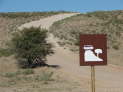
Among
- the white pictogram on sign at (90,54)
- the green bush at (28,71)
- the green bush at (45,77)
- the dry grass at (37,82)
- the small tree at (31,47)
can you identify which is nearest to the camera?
the white pictogram on sign at (90,54)

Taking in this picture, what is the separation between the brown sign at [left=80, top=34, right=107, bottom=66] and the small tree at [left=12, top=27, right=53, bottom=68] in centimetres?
1804

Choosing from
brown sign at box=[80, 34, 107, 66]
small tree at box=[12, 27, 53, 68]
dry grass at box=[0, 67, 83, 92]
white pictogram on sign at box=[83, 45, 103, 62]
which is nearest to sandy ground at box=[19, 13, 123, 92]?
dry grass at box=[0, 67, 83, 92]

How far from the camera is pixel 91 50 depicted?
14.8 m

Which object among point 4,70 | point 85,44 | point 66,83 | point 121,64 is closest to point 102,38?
point 85,44

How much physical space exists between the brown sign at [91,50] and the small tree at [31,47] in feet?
59.2

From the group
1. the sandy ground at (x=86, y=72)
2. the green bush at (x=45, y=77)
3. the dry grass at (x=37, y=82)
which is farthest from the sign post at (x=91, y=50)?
the green bush at (x=45, y=77)

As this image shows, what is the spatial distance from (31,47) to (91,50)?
18444 millimetres

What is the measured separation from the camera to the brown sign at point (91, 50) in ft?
48.5

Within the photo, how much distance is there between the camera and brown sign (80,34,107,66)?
1478cm

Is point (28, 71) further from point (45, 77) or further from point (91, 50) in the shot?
point (91, 50)

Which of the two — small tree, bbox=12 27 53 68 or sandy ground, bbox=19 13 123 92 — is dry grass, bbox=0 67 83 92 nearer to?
sandy ground, bbox=19 13 123 92

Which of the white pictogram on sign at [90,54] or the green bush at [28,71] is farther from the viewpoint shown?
the green bush at [28,71]

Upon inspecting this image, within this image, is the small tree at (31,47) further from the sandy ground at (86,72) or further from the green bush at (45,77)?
the green bush at (45,77)

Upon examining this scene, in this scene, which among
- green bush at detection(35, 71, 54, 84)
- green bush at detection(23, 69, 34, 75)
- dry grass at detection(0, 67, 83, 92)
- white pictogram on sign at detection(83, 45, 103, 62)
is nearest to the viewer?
white pictogram on sign at detection(83, 45, 103, 62)
